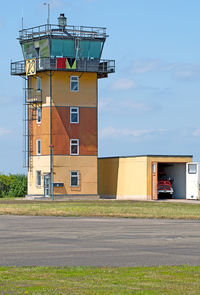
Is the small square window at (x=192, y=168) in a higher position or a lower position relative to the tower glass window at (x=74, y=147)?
lower

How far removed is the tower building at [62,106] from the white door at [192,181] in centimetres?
886

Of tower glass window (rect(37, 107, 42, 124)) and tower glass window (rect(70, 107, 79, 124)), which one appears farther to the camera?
tower glass window (rect(37, 107, 42, 124))

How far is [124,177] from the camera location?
64.8 m

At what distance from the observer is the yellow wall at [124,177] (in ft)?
205

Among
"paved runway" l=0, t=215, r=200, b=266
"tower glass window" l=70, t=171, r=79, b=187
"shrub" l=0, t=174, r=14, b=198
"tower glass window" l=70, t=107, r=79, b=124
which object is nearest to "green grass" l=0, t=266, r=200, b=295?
"paved runway" l=0, t=215, r=200, b=266

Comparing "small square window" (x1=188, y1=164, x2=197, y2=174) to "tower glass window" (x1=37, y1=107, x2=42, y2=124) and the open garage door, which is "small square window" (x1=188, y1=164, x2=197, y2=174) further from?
"tower glass window" (x1=37, y1=107, x2=42, y2=124)

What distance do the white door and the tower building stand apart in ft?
29.1

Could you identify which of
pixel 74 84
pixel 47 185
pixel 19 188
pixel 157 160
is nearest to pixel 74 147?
pixel 47 185

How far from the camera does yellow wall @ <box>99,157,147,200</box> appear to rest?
62372 millimetres

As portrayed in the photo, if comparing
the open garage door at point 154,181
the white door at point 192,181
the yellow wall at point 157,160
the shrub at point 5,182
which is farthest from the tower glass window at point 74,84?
the shrub at point 5,182

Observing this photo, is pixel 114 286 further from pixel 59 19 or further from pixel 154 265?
pixel 59 19

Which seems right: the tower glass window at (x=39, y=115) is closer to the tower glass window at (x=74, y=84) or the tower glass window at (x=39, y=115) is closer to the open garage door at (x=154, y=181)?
the tower glass window at (x=74, y=84)

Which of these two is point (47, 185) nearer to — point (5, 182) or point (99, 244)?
point (5, 182)

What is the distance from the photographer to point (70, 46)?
6481 centimetres
